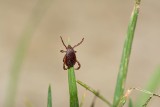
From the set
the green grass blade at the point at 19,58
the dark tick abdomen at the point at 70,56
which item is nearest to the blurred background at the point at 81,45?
the green grass blade at the point at 19,58

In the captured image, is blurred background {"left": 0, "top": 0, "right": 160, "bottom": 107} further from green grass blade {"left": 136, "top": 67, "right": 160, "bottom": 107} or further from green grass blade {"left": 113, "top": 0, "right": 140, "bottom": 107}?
green grass blade {"left": 113, "top": 0, "right": 140, "bottom": 107}

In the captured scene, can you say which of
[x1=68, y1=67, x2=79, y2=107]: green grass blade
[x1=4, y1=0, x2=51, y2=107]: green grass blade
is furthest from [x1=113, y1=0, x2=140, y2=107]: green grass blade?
[x1=4, y1=0, x2=51, y2=107]: green grass blade

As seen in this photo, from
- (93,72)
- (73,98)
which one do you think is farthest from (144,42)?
(73,98)

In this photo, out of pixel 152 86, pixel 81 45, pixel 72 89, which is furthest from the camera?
pixel 81 45

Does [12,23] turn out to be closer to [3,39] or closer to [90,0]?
[3,39]

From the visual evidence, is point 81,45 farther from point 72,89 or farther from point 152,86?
point 72,89

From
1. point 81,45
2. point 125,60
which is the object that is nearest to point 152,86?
point 125,60

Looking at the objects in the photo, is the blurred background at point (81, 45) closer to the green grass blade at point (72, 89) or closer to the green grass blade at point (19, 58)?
the green grass blade at point (19, 58)

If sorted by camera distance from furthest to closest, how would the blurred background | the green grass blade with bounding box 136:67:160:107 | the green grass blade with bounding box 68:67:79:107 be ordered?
the blurred background < the green grass blade with bounding box 136:67:160:107 < the green grass blade with bounding box 68:67:79:107

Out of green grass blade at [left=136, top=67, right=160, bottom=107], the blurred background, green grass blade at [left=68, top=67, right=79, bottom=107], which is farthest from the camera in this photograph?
the blurred background
